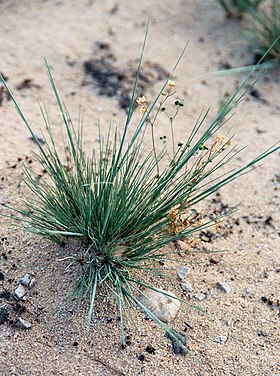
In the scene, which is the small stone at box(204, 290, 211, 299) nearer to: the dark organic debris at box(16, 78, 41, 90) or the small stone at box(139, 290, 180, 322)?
the small stone at box(139, 290, 180, 322)

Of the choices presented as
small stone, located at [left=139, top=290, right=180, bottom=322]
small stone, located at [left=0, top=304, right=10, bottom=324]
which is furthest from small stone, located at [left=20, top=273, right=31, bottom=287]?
small stone, located at [left=139, top=290, right=180, bottom=322]

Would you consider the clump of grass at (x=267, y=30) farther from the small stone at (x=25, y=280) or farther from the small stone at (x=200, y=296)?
the small stone at (x=25, y=280)

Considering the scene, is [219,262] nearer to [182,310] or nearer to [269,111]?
[182,310]

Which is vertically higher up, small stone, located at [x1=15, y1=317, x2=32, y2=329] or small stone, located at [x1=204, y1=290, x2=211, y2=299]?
small stone, located at [x1=204, y1=290, x2=211, y2=299]

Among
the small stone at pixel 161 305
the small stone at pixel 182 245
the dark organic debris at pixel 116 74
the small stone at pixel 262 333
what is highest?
the dark organic debris at pixel 116 74

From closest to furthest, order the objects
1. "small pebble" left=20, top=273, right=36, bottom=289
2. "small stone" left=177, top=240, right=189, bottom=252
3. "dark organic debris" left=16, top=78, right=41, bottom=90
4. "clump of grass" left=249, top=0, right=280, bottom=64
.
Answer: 1. "small pebble" left=20, top=273, right=36, bottom=289
2. "small stone" left=177, top=240, right=189, bottom=252
3. "dark organic debris" left=16, top=78, right=41, bottom=90
4. "clump of grass" left=249, top=0, right=280, bottom=64

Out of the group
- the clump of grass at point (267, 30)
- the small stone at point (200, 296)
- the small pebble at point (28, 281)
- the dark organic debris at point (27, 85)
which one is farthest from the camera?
the clump of grass at point (267, 30)

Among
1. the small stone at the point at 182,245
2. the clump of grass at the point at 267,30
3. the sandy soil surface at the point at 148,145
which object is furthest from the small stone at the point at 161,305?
the clump of grass at the point at 267,30
